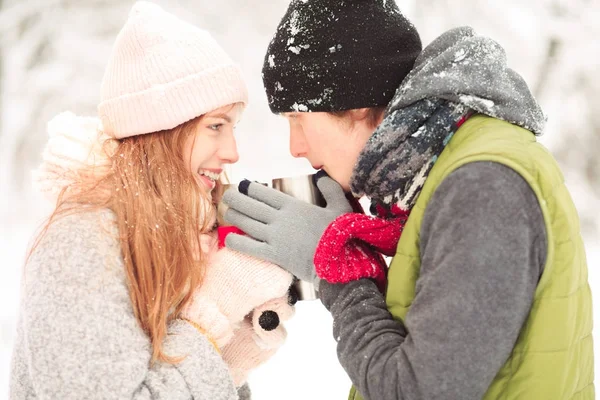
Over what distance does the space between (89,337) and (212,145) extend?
0.49m

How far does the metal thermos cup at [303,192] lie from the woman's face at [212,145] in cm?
14

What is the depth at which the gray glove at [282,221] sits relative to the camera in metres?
1.23

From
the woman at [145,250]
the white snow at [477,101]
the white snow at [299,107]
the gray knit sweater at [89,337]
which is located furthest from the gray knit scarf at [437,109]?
the gray knit sweater at [89,337]

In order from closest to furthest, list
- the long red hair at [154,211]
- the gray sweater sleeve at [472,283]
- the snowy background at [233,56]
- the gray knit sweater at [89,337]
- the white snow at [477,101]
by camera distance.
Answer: the gray sweater sleeve at [472,283]
the white snow at [477,101]
the gray knit sweater at [89,337]
the long red hair at [154,211]
the snowy background at [233,56]

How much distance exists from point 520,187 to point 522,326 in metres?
0.23

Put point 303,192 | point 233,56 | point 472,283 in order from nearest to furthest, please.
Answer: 1. point 472,283
2. point 303,192
3. point 233,56

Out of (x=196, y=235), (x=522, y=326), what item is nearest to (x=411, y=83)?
(x=522, y=326)

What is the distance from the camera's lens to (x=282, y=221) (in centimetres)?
125

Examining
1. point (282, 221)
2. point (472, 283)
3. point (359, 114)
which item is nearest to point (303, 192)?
point (282, 221)

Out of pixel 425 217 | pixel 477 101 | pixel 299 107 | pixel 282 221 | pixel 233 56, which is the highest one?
pixel 233 56

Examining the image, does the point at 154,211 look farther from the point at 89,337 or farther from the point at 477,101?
the point at 477,101

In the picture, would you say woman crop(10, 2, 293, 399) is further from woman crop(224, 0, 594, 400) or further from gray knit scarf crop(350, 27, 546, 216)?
gray knit scarf crop(350, 27, 546, 216)

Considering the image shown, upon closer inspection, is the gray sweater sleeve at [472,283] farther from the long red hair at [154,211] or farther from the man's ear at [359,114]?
the long red hair at [154,211]

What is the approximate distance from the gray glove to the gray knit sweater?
0.77 feet
